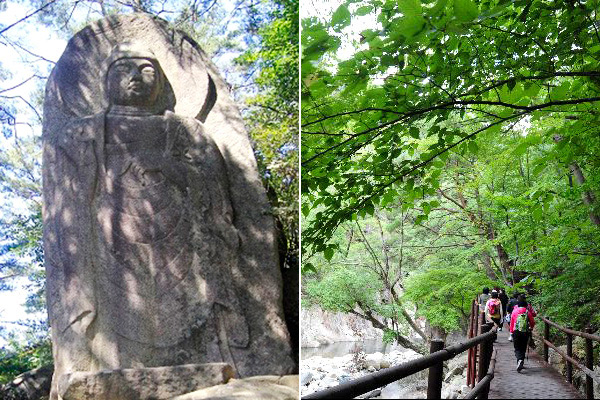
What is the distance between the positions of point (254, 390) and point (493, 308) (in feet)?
3.42

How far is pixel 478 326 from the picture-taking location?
7.63ft

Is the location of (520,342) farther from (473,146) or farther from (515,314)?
(473,146)

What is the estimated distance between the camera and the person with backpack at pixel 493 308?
2.38m

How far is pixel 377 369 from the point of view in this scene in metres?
2.05

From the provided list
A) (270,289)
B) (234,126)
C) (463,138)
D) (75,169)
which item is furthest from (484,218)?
(75,169)

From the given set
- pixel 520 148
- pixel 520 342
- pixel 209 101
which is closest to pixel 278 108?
pixel 209 101

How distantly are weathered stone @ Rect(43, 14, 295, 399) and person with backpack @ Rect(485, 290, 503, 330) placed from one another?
0.91 m

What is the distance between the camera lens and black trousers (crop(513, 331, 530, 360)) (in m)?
2.73

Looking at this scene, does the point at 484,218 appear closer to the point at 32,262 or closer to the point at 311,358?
the point at 311,358

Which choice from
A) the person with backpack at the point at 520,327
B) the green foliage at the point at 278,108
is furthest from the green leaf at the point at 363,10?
the person with backpack at the point at 520,327

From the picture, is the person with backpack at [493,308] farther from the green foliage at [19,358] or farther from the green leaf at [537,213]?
the green foliage at [19,358]

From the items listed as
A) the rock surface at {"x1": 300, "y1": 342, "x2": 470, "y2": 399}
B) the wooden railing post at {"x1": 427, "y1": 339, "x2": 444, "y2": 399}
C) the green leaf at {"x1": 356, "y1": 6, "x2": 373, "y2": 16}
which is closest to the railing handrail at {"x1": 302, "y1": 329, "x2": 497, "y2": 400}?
the wooden railing post at {"x1": 427, "y1": 339, "x2": 444, "y2": 399}

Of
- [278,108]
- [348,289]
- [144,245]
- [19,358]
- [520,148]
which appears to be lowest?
[19,358]

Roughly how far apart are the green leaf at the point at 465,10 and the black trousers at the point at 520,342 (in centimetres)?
154
